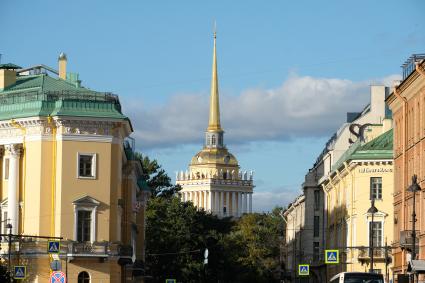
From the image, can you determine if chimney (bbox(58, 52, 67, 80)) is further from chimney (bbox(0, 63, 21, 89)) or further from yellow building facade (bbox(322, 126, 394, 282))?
yellow building facade (bbox(322, 126, 394, 282))

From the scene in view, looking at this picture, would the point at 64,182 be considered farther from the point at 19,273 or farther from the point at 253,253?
the point at 253,253

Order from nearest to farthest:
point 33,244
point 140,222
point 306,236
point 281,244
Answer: point 33,244
point 140,222
point 306,236
point 281,244

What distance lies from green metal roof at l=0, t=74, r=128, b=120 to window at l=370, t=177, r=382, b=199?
24229 millimetres

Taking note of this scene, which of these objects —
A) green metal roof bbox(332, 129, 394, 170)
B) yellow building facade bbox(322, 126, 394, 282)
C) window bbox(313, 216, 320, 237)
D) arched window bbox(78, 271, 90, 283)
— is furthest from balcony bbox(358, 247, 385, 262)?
window bbox(313, 216, 320, 237)

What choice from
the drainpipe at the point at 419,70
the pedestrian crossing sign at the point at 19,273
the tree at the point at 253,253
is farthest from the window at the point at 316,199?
the pedestrian crossing sign at the point at 19,273

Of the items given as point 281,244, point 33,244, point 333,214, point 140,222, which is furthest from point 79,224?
point 281,244

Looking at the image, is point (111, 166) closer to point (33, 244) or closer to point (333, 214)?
point (33, 244)

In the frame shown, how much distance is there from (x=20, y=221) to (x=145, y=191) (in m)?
36.2

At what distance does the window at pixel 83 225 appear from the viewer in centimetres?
8231

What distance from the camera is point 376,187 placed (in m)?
103

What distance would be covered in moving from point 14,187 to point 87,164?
437 cm

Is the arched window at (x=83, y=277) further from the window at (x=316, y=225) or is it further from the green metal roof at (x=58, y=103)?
the window at (x=316, y=225)

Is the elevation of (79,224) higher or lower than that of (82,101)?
lower

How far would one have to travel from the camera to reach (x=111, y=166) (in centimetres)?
8369
